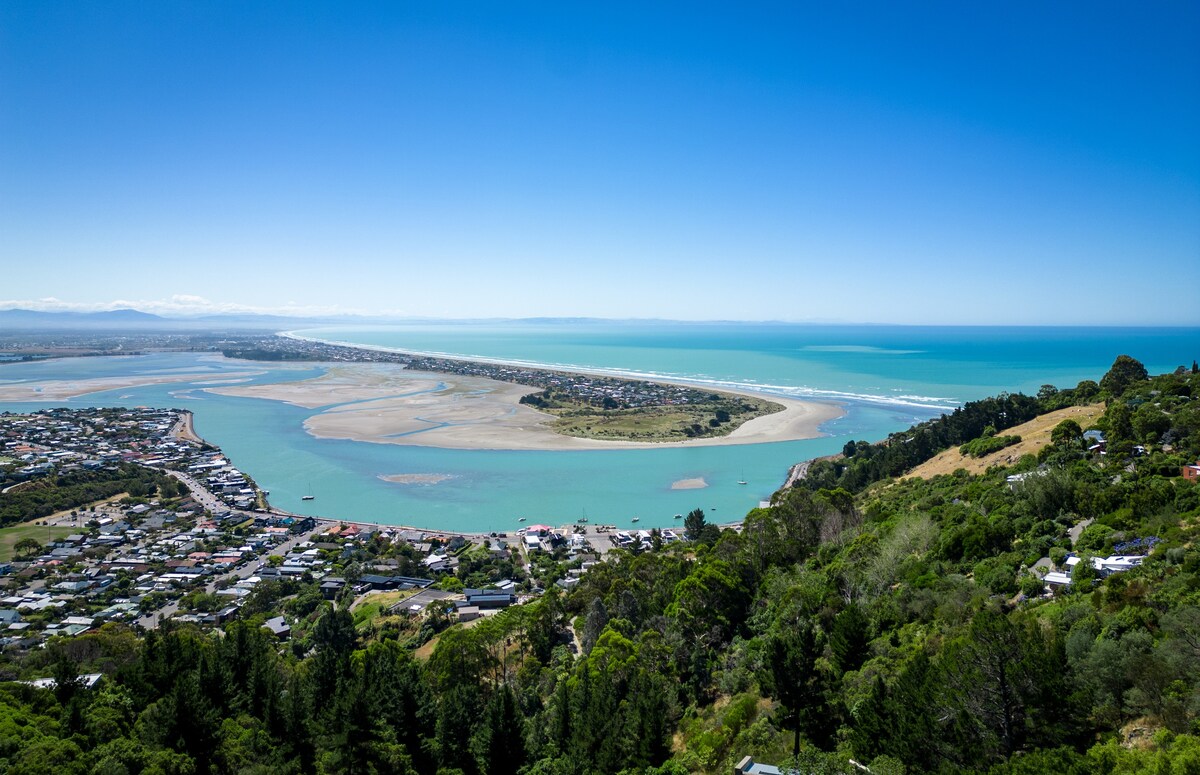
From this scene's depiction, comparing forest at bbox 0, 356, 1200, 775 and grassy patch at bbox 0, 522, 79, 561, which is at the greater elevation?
forest at bbox 0, 356, 1200, 775

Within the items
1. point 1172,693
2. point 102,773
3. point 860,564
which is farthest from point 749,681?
point 102,773

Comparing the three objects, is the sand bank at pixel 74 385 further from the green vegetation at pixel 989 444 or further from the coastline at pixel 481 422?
the green vegetation at pixel 989 444

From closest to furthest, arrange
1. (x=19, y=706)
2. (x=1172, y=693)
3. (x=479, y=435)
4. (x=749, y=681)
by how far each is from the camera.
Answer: (x=1172, y=693) < (x=19, y=706) < (x=749, y=681) < (x=479, y=435)

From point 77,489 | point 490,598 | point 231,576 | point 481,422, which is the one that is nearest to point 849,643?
point 490,598

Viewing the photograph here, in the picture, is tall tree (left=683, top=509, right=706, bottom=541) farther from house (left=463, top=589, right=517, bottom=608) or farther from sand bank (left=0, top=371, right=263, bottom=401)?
sand bank (left=0, top=371, right=263, bottom=401)

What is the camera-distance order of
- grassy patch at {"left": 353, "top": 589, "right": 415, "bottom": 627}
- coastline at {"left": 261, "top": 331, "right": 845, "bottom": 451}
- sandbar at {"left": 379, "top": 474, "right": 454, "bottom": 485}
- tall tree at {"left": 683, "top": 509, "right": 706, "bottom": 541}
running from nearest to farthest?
1. grassy patch at {"left": 353, "top": 589, "right": 415, "bottom": 627}
2. tall tree at {"left": 683, "top": 509, "right": 706, "bottom": 541}
3. sandbar at {"left": 379, "top": 474, "right": 454, "bottom": 485}
4. coastline at {"left": 261, "top": 331, "right": 845, "bottom": 451}

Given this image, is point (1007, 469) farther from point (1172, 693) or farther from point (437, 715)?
point (437, 715)

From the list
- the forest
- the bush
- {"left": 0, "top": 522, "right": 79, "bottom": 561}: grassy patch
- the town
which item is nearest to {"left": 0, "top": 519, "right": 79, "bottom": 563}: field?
{"left": 0, "top": 522, "right": 79, "bottom": 561}: grassy patch
